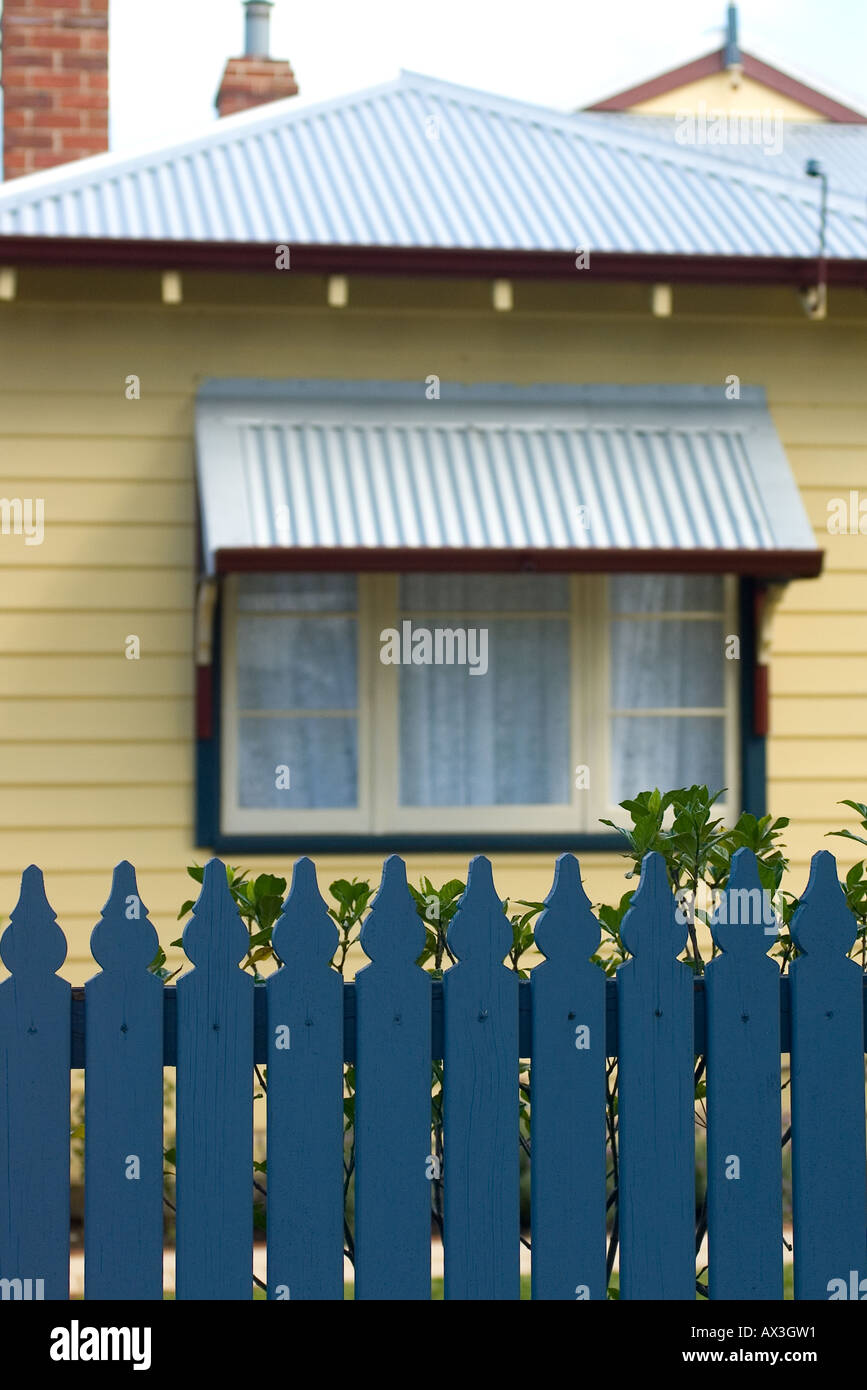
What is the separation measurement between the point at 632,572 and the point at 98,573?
240 centimetres

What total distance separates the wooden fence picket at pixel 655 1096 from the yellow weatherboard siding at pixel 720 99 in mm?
11436

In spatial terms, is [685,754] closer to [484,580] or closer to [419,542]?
[484,580]

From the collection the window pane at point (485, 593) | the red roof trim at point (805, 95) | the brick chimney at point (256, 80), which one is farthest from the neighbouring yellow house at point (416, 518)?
the red roof trim at point (805, 95)

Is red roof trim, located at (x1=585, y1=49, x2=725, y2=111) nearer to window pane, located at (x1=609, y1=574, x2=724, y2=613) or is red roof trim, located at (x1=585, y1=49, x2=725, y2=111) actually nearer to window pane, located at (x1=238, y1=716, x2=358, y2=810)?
window pane, located at (x1=609, y1=574, x2=724, y2=613)

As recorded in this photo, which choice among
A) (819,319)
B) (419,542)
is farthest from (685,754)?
(819,319)

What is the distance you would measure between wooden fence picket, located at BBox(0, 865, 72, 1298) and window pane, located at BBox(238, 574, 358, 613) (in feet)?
13.3

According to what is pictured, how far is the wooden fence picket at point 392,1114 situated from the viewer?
115 inches

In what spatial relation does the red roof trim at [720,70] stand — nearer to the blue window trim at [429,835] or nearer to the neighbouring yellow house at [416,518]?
the neighbouring yellow house at [416,518]

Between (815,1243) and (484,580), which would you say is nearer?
(815,1243)

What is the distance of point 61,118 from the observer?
846cm

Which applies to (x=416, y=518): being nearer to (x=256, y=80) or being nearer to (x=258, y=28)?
(x=256, y=80)

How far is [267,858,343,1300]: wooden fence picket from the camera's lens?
2.91 metres

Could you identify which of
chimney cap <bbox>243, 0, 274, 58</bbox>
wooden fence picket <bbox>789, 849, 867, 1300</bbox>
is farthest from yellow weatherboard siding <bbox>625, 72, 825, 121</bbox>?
wooden fence picket <bbox>789, 849, 867, 1300</bbox>

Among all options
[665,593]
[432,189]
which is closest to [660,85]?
[432,189]
